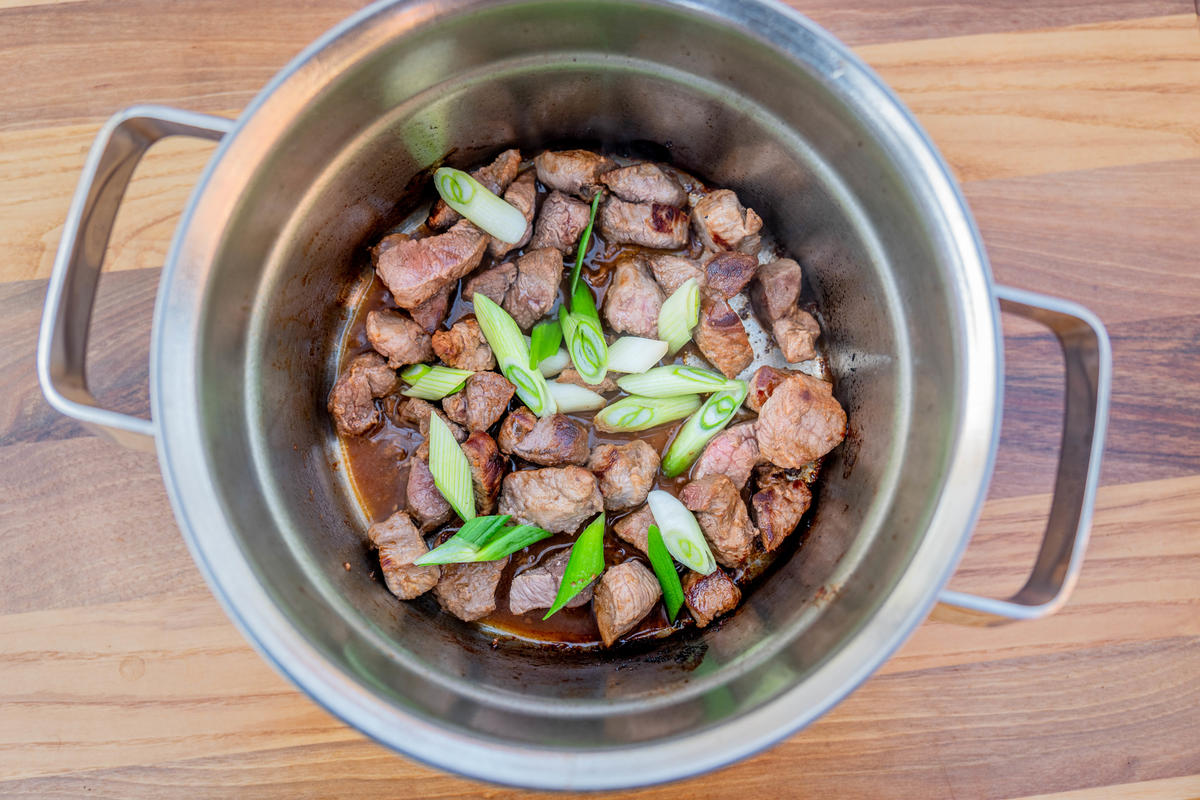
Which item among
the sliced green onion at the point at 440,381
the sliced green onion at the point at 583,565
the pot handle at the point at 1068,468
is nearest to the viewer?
the pot handle at the point at 1068,468

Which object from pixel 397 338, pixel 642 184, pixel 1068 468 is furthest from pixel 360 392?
pixel 1068 468

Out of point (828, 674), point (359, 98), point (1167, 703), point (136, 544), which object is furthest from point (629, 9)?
point (1167, 703)

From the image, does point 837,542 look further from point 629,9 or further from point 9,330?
point 9,330

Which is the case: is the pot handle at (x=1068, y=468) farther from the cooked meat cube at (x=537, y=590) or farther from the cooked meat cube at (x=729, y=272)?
the cooked meat cube at (x=537, y=590)

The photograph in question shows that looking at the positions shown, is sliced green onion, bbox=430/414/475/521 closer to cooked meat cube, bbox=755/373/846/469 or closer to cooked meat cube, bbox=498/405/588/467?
cooked meat cube, bbox=498/405/588/467

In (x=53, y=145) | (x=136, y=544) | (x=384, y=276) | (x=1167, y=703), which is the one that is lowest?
(x=1167, y=703)

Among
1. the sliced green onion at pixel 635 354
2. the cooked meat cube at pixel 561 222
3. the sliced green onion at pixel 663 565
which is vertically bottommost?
the sliced green onion at pixel 663 565

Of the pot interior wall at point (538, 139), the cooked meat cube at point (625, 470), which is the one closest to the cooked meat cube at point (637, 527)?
the cooked meat cube at point (625, 470)
